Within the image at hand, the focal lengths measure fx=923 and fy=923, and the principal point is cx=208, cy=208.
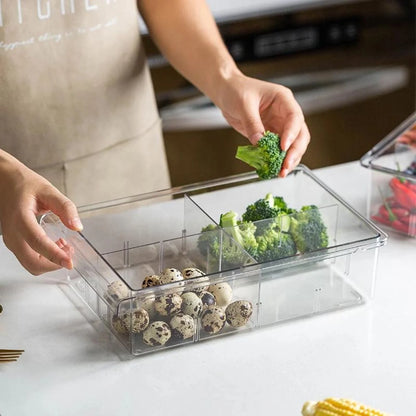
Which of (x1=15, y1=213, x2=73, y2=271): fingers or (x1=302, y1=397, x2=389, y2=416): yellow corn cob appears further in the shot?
(x1=15, y1=213, x2=73, y2=271): fingers

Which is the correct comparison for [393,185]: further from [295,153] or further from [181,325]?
[181,325]

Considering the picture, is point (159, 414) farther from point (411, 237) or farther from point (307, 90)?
point (307, 90)

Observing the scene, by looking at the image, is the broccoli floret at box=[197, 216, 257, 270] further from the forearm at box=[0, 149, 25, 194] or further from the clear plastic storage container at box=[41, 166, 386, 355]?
the forearm at box=[0, 149, 25, 194]

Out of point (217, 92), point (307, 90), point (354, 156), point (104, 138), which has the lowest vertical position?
point (354, 156)

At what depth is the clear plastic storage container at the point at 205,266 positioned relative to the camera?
4.55ft

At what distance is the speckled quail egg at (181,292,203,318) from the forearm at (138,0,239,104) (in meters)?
0.64

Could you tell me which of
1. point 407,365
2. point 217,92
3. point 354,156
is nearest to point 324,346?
point 407,365

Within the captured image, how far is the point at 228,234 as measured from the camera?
150 cm

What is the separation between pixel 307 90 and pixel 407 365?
2.12 metres

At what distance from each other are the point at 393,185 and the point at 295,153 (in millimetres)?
216

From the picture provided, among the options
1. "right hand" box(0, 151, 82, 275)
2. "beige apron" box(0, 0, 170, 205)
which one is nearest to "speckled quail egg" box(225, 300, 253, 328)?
"right hand" box(0, 151, 82, 275)

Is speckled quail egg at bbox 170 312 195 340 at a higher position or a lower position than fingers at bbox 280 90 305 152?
lower

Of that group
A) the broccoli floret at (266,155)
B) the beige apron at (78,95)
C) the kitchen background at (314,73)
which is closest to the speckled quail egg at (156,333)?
the broccoli floret at (266,155)

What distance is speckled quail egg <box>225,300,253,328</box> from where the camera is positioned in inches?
56.1
